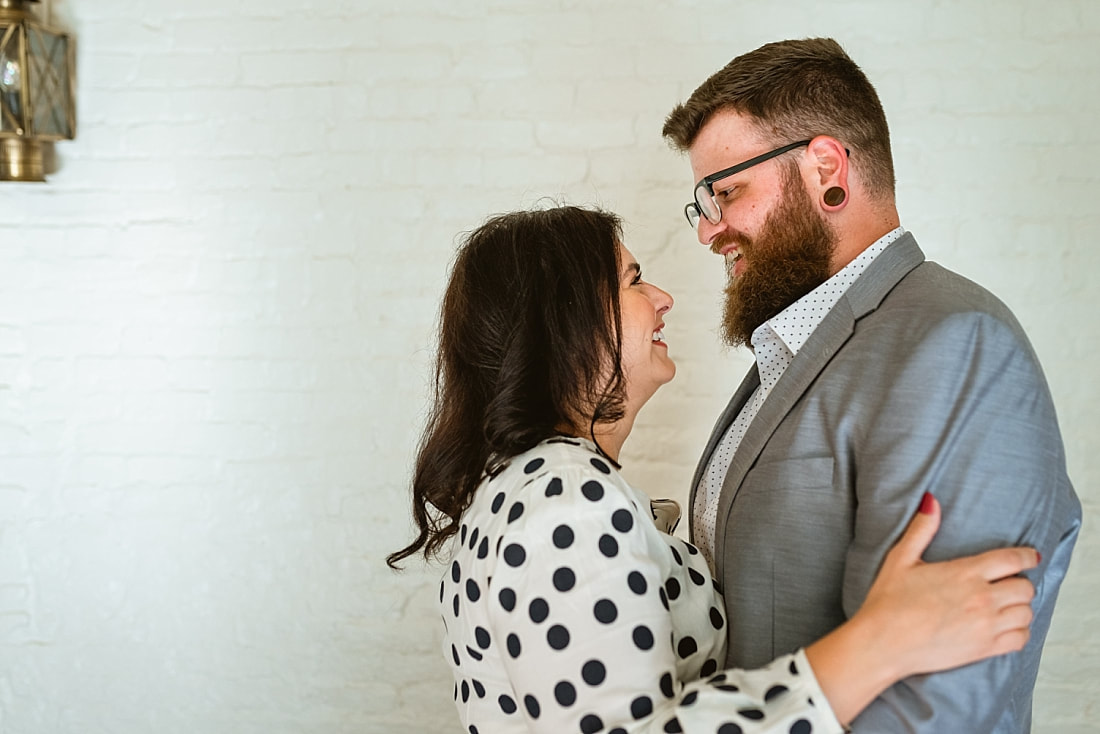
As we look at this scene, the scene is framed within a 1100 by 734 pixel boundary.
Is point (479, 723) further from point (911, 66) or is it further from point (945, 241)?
point (911, 66)

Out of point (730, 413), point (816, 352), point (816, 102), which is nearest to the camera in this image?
point (816, 352)

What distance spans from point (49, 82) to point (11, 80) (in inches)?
4.2

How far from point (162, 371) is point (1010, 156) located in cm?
248

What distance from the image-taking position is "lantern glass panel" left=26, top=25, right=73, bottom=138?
9.39 ft

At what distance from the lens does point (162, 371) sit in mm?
3049

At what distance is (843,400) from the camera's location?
60.3 inches

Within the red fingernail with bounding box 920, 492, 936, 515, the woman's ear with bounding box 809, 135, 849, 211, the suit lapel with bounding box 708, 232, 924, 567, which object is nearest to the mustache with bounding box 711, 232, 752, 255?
the woman's ear with bounding box 809, 135, 849, 211

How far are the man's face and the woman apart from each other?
0.55ft

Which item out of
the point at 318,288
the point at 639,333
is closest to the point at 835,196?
the point at 639,333

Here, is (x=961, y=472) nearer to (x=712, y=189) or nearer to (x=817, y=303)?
(x=817, y=303)

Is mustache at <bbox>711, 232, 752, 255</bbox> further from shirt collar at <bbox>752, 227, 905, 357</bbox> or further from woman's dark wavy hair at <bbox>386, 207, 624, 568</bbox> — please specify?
woman's dark wavy hair at <bbox>386, 207, 624, 568</bbox>

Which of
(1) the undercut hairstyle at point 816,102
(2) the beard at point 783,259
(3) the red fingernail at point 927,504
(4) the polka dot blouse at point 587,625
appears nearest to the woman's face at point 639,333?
(2) the beard at point 783,259

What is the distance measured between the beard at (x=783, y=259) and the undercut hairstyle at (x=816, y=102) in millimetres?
102

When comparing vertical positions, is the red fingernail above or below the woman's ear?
below
